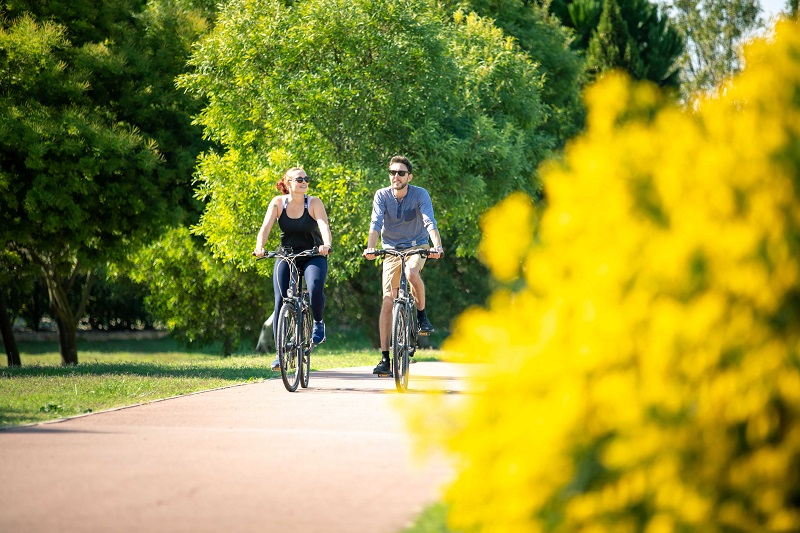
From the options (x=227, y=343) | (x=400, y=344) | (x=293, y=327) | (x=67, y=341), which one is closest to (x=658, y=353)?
(x=400, y=344)

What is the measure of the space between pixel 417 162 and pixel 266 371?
10.9 meters

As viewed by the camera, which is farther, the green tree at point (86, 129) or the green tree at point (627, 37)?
the green tree at point (627, 37)

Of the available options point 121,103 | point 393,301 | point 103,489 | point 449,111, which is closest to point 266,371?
point 393,301

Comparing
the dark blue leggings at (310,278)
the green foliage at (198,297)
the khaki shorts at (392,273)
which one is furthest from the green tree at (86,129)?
the green foliage at (198,297)

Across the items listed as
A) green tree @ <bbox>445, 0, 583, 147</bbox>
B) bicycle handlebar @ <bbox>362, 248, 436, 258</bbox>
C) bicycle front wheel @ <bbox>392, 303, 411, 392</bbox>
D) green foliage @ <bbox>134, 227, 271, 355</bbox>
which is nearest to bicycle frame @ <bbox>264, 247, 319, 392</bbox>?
bicycle handlebar @ <bbox>362, 248, 436, 258</bbox>

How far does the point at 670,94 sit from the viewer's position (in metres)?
4.26

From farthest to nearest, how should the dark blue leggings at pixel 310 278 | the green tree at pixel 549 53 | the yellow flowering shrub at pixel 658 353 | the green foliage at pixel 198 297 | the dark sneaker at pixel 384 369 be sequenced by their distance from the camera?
→ the green tree at pixel 549 53
the green foliage at pixel 198 297
the dark sneaker at pixel 384 369
the dark blue leggings at pixel 310 278
the yellow flowering shrub at pixel 658 353

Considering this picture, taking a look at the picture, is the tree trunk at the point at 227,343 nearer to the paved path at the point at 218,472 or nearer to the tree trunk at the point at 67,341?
the tree trunk at the point at 67,341

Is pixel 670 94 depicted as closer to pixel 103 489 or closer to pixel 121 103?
pixel 103 489

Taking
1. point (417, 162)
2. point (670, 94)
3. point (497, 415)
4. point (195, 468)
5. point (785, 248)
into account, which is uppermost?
point (417, 162)

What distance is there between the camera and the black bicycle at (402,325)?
1083 centimetres

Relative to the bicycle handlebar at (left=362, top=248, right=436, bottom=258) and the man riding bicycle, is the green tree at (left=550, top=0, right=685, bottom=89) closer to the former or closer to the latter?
the man riding bicycle

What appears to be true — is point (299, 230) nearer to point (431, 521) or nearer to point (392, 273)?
point (392, 273)

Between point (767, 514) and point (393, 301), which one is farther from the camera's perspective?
point (393, 301)
